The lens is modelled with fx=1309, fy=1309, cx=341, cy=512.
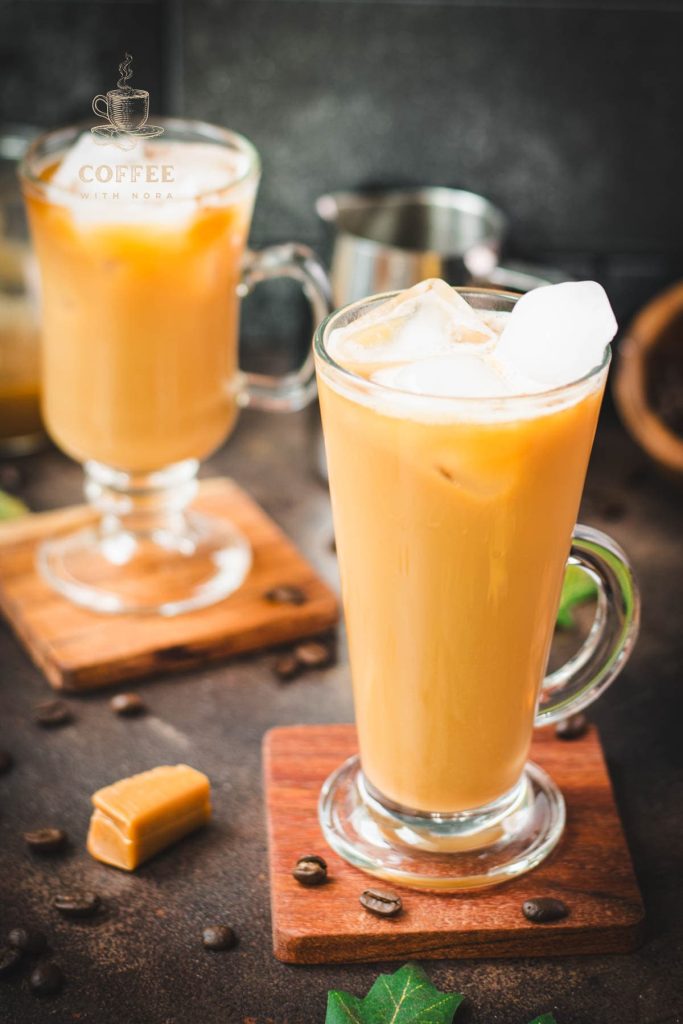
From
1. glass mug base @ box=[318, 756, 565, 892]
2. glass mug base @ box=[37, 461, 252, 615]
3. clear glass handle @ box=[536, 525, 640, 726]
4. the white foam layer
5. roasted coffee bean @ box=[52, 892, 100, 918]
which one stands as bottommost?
glass mug base @ box=[37, 461, 252, 615]

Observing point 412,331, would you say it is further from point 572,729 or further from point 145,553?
point 145,553

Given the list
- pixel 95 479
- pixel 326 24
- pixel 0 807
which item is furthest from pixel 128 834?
pixel 326 24

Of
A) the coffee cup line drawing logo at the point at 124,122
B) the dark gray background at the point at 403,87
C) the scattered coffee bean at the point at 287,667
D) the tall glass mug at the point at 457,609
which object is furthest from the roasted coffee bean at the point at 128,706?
the dark gray background at the point at 403,87

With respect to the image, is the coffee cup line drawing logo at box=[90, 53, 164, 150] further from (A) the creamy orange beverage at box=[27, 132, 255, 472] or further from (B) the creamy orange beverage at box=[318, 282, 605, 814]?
(B) the creamy orange beverage at box=[318, 282, 605, 814]

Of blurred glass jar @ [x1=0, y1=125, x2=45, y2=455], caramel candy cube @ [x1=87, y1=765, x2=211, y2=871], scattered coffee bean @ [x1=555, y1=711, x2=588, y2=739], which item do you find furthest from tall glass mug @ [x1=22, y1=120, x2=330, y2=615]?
scattered coffee bean @ [x1=555, y1=711, x2=588, y2=739]

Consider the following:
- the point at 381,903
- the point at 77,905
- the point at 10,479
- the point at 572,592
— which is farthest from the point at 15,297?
the point at 381,903

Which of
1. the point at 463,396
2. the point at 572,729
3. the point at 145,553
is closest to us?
the point at 463,396

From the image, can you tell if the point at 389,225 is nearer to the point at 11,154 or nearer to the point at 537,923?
the point at 11,154
